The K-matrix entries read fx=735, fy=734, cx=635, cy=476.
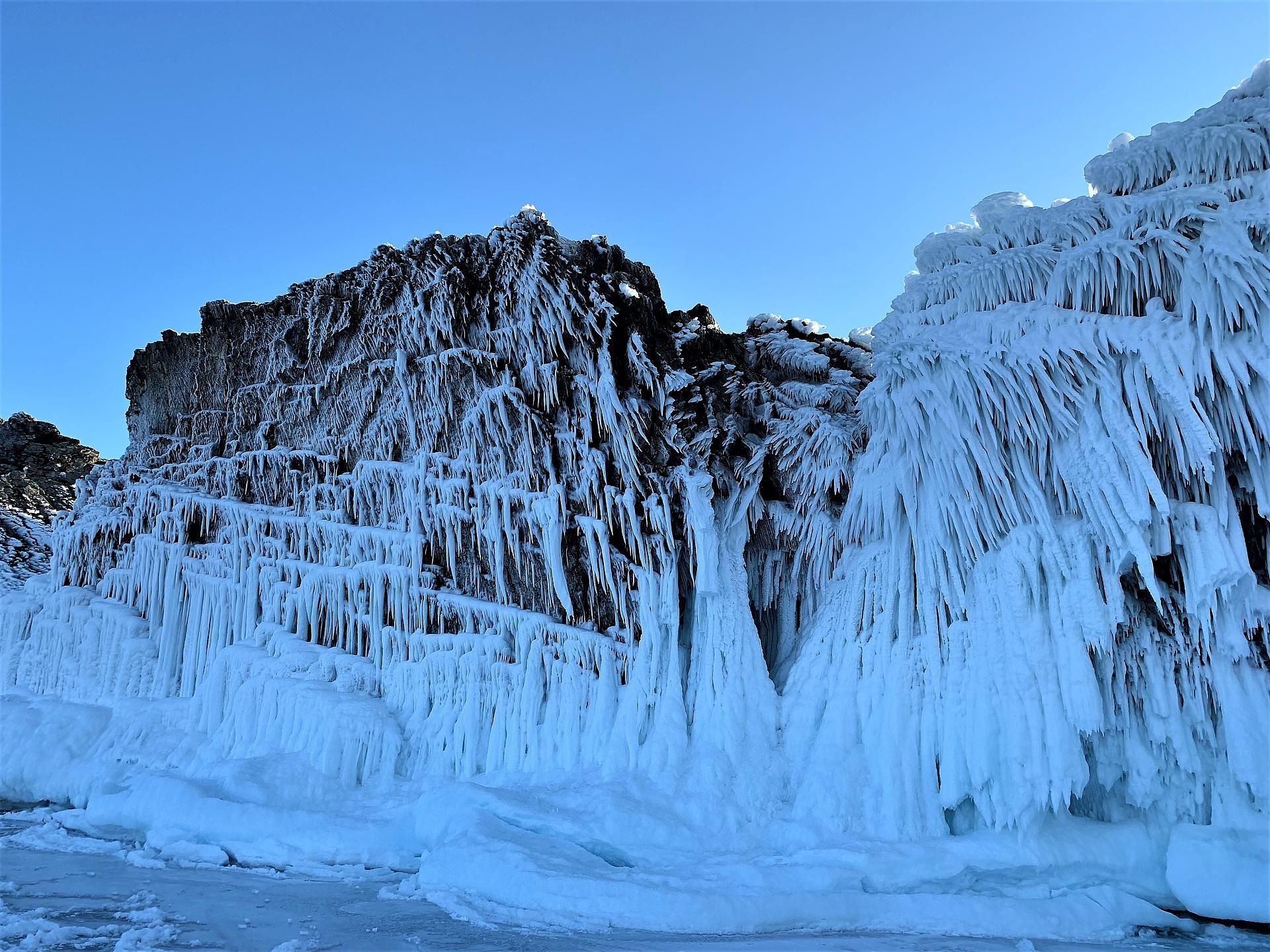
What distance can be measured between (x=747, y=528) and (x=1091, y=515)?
5925mm

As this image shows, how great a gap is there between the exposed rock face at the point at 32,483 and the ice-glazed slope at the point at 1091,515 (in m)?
26.3

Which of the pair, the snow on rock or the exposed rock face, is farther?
the exposed rock face

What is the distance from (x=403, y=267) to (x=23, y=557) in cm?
1806

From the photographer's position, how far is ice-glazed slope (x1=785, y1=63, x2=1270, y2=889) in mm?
9414

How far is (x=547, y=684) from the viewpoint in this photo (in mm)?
14594

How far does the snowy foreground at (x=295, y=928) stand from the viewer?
7648mm

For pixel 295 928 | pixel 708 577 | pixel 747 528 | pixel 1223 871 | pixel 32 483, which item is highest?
pixel 32 483

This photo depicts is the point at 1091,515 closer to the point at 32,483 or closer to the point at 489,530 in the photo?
the point at 489,530

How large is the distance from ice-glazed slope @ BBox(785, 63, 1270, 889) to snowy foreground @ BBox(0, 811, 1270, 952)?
2.12 metres

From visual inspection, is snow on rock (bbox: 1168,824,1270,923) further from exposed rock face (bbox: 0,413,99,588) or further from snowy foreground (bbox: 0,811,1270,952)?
exposed rock face (bbox: 0,413,99,588)

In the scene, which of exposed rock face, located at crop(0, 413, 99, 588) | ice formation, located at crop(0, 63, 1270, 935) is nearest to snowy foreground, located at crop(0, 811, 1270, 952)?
ice formation, located at crop(0, 63, 1270, 935)

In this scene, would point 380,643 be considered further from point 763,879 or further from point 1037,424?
point 1037,424

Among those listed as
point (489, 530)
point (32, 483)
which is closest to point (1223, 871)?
point (489, 530)

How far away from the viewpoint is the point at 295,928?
27.2 feet
